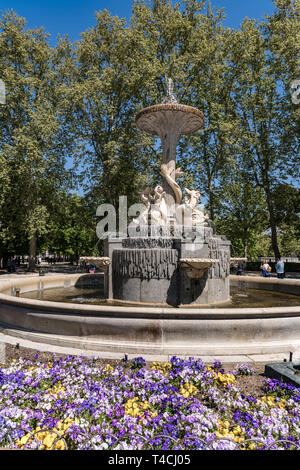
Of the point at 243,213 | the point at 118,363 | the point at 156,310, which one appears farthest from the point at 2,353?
the point at 243,213

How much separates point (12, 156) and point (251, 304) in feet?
74.9

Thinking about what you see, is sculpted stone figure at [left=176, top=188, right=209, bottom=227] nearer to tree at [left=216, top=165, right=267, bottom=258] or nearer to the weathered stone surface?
the weathered stone surface

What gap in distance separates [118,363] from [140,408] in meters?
1.75

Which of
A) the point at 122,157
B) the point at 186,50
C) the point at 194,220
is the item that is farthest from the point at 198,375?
the point at 186,50

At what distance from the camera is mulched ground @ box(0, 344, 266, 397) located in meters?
4.52

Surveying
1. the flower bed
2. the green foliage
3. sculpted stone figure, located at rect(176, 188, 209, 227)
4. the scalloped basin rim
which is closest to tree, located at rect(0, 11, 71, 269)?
the green foliage

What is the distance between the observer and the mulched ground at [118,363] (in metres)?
4.52

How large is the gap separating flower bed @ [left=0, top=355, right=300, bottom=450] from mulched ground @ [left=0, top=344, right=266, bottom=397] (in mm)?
117

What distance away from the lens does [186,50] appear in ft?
→ 90.2

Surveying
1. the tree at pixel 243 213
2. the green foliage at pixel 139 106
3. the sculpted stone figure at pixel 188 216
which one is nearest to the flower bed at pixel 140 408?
the sculpted stone figure at pixel 188 216

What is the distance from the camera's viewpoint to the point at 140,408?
3.75m

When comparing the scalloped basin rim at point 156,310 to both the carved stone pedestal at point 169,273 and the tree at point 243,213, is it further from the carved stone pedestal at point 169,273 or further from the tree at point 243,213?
the tree at point 243,213

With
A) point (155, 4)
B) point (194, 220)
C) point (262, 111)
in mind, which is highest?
point (155, 4)
